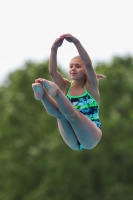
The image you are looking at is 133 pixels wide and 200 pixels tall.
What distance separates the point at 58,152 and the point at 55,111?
2218cm

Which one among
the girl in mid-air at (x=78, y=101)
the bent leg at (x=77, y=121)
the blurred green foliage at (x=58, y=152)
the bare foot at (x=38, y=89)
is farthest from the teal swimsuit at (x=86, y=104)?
the blurred green foliage at (x=58, y=152)

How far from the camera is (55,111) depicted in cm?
1450

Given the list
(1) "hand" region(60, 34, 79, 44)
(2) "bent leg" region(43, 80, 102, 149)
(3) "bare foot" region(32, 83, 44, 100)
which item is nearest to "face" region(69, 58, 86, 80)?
(1) "hand" region(60, 34, 79, 44)

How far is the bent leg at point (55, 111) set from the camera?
13.9m

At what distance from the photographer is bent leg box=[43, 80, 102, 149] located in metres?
13.9

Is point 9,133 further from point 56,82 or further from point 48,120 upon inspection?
point 56,82

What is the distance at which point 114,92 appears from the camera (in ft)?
126

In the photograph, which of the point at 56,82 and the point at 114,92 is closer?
the point at 56,82

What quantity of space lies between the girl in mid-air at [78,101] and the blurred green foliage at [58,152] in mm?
20345

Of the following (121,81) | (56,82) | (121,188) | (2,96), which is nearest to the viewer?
(56,82)

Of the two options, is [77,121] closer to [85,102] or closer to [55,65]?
[85,102]

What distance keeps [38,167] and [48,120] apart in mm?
2217

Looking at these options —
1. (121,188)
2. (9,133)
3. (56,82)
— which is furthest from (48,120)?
(56,82)

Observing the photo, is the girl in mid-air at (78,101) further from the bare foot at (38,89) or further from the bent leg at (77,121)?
the bare foot at (38,89)
